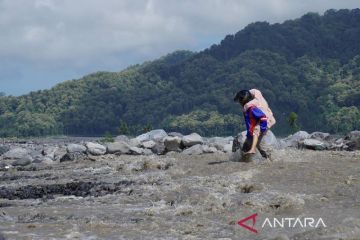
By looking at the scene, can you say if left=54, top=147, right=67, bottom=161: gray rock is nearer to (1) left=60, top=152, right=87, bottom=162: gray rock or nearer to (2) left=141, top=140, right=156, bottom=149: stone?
(1) left=60, top=152, right=87, bottom=162: gray rock

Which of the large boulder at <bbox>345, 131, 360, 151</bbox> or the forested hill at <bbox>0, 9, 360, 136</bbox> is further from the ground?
the forested hill at <bbox>0, 9, 360, 136</bbox>

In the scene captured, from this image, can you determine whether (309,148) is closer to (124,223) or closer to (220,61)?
(124,223)

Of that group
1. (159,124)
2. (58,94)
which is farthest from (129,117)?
(58,94)

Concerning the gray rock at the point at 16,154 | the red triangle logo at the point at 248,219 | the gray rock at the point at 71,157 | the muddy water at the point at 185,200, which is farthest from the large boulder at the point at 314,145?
the red triangle logo at the point at 248,219

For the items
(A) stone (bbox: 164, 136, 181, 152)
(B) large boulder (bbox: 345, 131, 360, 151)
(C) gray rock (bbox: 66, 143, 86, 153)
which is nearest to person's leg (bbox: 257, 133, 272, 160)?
(B) large boulder (bbox: 345, 131, 360, 151)

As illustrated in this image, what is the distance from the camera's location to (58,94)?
459ft

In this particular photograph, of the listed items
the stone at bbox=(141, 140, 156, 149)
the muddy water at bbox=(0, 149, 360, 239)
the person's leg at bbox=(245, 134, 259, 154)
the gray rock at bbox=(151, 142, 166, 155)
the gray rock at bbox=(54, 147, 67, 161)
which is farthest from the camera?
the stone at bbox=(141, 140, 156, 149)

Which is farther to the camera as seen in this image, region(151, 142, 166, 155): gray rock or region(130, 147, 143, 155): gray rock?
region(151, 142, 166, 155): gray rock

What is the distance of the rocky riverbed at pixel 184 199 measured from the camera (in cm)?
960

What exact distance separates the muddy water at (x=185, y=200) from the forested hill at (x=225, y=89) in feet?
231

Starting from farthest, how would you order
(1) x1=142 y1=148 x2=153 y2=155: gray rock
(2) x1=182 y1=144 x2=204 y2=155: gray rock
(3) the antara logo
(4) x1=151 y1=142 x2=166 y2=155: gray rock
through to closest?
(4) x1=151 y1=142 x2=166 y2=155: gray rock → (1) x1=142 y1=148 x2=153 y2=155: gray rock → (2) x1=182 y1=144 x2=204 y2=155: gray rock → (3) the antara logo

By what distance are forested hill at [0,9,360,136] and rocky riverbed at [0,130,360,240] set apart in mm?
70302

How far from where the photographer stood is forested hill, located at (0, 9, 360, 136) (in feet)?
332

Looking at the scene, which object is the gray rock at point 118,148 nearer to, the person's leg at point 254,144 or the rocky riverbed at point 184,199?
the rocky riverbed at point 184,199
